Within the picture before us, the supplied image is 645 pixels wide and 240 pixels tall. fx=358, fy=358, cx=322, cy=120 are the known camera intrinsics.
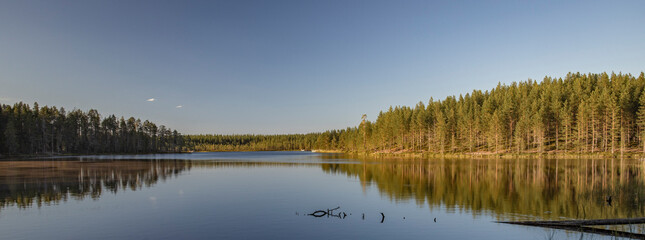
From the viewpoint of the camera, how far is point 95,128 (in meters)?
160

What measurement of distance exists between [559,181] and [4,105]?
17039cm

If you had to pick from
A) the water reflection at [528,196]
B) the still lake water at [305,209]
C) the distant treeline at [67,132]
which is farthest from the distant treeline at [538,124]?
the distant treeline at [67,132]

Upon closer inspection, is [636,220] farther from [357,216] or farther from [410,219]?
[357,216]

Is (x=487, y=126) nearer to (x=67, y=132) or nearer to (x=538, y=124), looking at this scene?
(x=538, y=124)

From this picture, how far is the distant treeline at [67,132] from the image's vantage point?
121 meters

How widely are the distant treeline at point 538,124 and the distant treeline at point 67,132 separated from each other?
115183 millimetres

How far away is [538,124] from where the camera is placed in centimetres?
10131

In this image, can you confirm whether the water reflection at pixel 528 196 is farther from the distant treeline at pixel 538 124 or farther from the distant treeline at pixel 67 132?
the distant treeline at pixel 67 132

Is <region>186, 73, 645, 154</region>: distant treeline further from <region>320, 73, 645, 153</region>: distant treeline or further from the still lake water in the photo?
the still lake water

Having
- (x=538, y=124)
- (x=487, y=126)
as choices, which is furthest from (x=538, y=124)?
(x=487, y=126)

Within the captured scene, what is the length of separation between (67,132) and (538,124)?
168m

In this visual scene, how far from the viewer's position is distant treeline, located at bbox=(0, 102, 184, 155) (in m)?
121

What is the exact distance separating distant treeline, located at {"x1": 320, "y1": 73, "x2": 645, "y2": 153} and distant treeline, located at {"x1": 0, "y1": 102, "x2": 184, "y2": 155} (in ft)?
378

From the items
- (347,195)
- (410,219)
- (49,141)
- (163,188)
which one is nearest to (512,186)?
(347,195)
